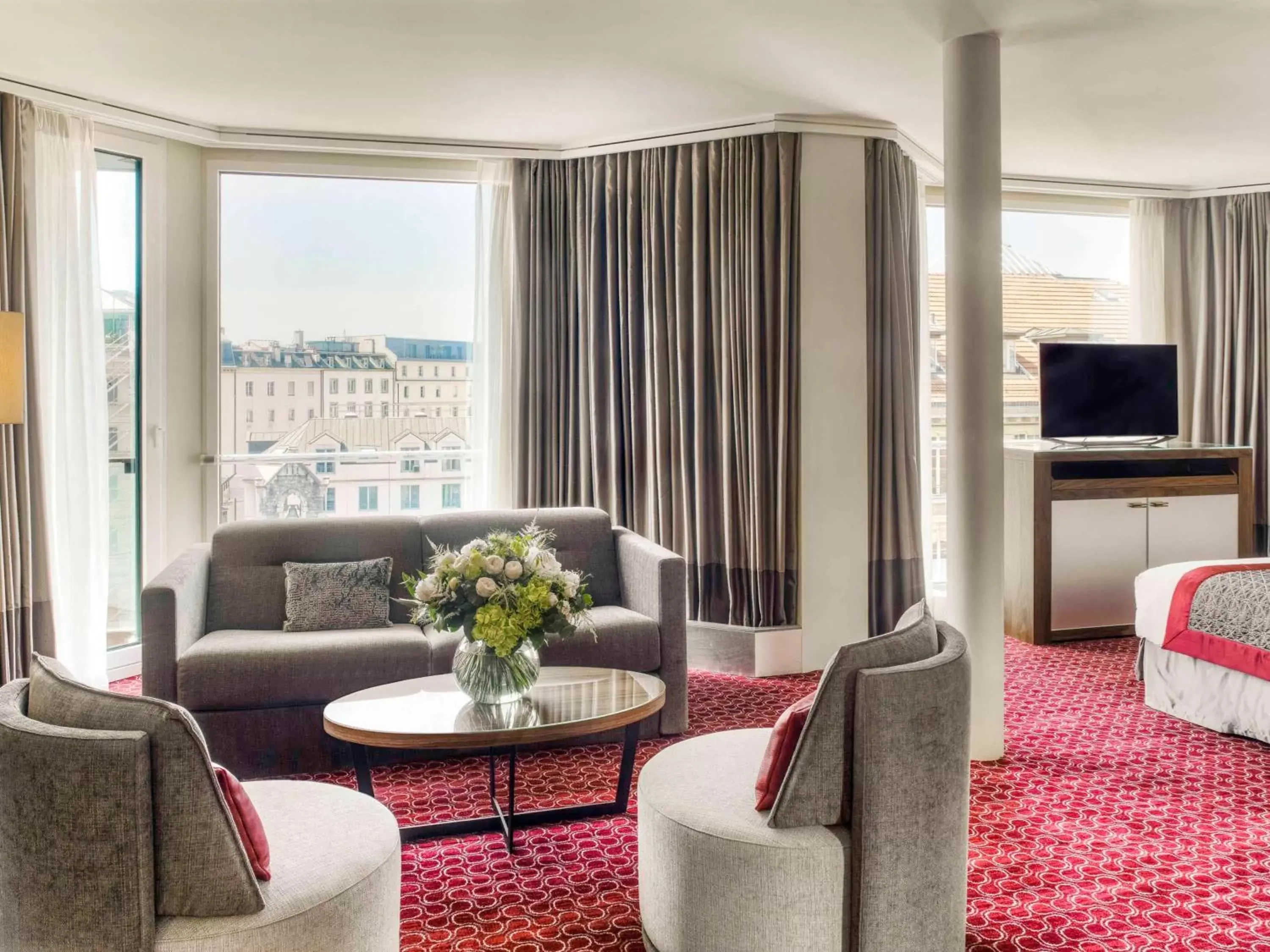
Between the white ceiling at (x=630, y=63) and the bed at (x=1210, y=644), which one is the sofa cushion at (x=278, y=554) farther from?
the bed at (x=1210, y=644)

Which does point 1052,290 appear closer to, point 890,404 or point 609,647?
point 890,404

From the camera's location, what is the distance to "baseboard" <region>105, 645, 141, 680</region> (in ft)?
16.0

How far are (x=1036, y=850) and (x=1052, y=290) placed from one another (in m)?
4.48

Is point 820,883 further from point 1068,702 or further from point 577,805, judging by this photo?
point 1068,702

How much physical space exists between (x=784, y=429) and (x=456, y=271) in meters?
1.98

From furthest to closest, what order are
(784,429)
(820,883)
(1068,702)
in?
(784,429) → (1068,702) → (820,883)

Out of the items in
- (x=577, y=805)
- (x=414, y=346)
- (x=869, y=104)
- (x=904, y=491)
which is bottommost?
(x=577, y=805)

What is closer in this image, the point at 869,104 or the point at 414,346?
the point at 869,104

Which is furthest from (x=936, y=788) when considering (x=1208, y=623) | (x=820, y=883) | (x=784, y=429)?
(x=784, y=429)

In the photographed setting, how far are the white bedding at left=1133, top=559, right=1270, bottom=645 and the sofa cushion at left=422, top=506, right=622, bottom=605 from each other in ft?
7.39

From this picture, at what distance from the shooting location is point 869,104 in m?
4.67

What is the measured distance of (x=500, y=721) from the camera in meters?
2.86

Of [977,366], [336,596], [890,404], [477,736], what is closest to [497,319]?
[336,596]

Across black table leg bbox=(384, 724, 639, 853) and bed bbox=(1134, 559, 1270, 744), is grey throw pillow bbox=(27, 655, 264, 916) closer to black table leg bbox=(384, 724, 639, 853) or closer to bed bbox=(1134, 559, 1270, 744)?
black table leg bbox=(384, 724, 639, 853)
